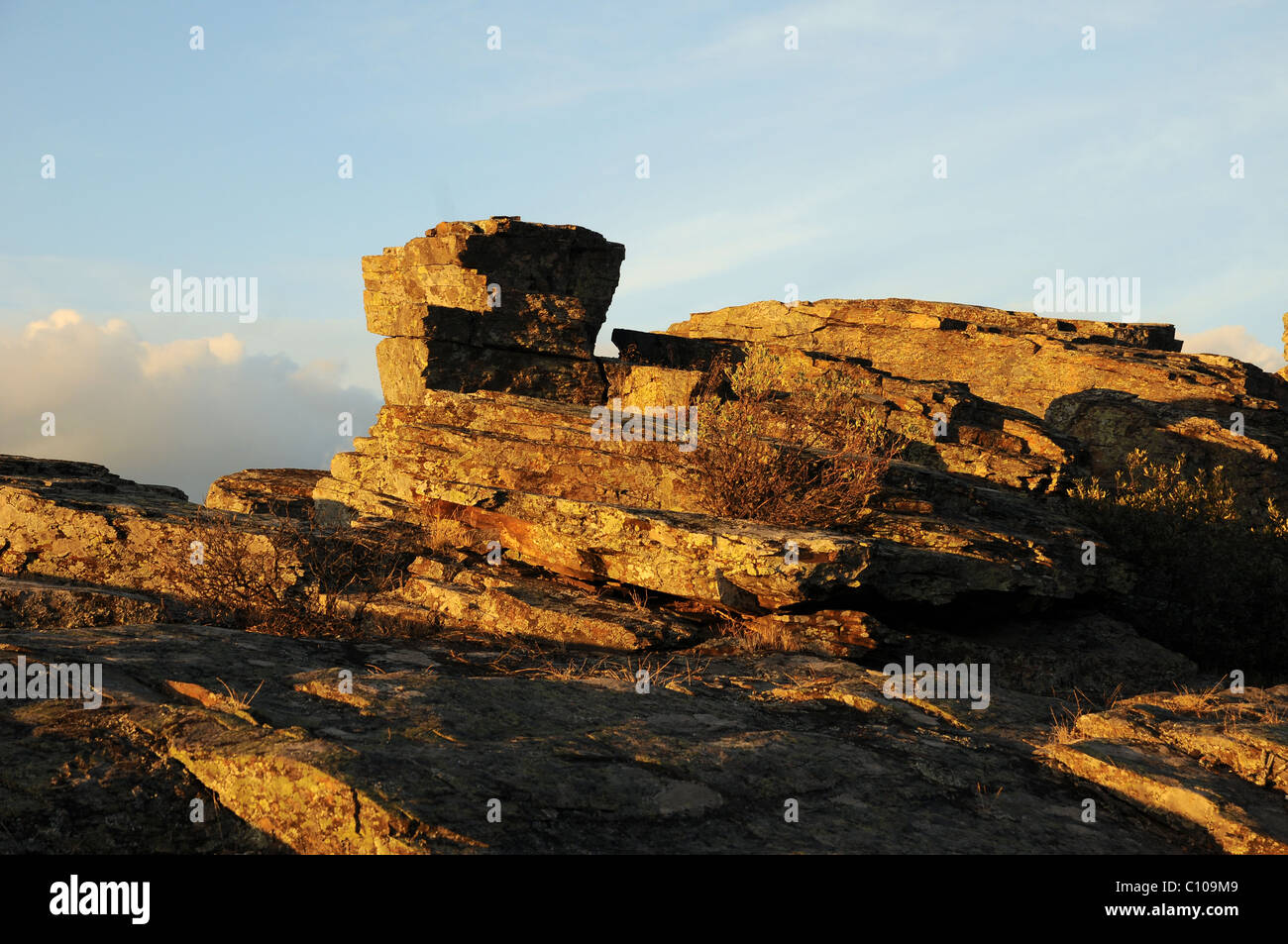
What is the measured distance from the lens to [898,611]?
42.1 feet

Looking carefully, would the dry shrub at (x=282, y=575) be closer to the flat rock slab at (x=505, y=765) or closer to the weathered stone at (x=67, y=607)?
the weathered stone at (x=67, y=607)

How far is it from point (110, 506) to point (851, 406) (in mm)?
13789

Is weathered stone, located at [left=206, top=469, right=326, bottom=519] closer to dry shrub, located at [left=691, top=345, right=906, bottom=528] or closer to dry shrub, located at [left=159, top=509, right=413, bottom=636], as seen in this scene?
dry shrub, located at [left=159, top=509, right=413, bottom=636]

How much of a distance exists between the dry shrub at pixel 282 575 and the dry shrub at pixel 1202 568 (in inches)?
442

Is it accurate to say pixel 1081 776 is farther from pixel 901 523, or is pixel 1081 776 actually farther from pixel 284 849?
pixel 901 523

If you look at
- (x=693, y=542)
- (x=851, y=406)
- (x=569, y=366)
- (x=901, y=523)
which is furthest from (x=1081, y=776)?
(x=569, y=366)

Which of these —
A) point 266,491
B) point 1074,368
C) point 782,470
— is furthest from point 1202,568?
Answer: point 266,491

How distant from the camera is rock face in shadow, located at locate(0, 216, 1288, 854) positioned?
5.67 meters

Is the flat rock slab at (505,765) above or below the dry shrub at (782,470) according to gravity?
below

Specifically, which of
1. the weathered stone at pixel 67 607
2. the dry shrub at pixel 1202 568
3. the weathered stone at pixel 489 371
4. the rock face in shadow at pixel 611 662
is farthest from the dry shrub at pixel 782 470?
Answer: the weathered stone at pixel 489 371

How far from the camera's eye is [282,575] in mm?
11945

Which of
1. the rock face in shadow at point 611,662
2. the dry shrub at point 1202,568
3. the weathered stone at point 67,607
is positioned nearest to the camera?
the rock face in shadow at point 611,662

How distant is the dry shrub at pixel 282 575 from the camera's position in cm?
1131

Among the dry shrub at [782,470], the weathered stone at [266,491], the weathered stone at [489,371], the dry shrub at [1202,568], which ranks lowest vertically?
the dry shrub at [1202,568]
